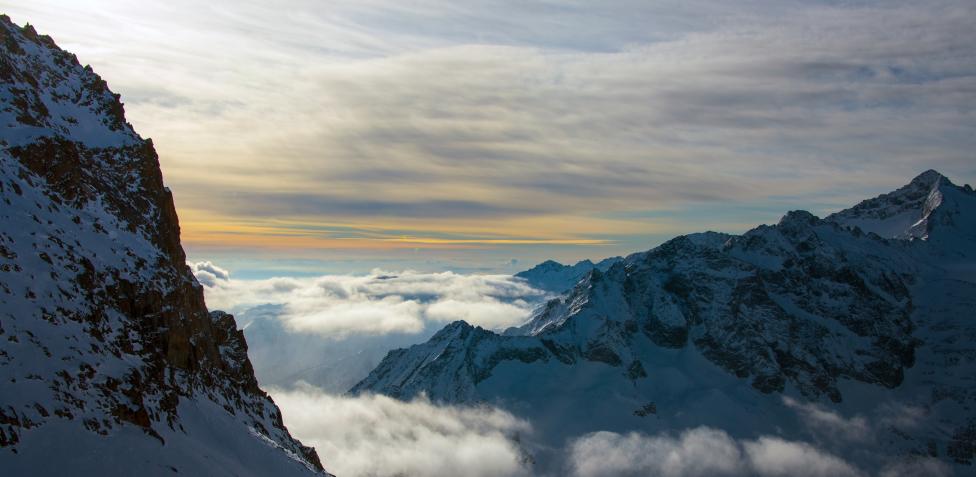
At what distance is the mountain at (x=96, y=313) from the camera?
5922 centimetres

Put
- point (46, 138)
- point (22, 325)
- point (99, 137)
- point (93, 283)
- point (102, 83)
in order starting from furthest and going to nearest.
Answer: point (102, 83)
point (99, 137)
point (46, 138)
point (93, 283)
point (22, 325)

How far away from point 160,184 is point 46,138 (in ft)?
76.3

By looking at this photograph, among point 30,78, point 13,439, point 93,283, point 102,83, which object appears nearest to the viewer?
point 13,439

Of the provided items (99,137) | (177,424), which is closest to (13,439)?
(177,424)

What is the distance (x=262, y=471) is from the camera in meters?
85.1

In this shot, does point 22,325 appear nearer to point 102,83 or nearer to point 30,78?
point 30,78

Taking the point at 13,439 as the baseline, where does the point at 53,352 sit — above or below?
above

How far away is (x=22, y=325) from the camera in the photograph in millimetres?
61812

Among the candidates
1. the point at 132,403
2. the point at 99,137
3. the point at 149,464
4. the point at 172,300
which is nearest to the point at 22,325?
the point at 132,403

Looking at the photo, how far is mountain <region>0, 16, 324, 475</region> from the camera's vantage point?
59219mm

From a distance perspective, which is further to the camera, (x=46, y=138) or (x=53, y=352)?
(x=46, y=138)

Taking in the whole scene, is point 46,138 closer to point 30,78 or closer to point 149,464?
point 30,78

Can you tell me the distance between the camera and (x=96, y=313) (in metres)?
73.1

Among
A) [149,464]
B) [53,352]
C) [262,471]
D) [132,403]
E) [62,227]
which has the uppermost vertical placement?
[62,227]
